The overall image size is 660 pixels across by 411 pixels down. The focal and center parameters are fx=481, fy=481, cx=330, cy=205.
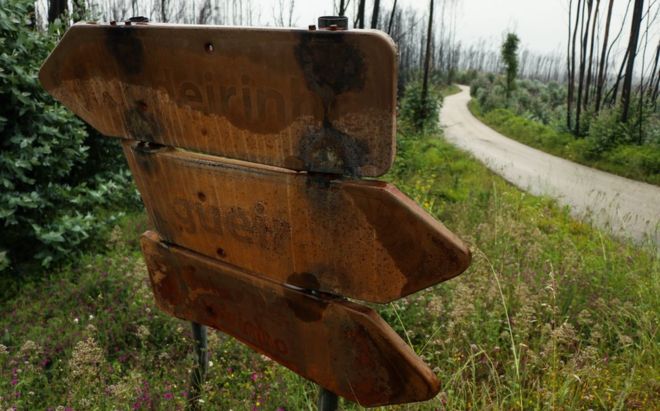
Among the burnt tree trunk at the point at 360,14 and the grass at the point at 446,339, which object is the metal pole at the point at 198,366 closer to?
the grass at the point at 446,339

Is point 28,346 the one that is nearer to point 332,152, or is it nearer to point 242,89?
point 242,89

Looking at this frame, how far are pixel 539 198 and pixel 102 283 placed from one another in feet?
21.6

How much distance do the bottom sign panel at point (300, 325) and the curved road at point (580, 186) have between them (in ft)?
13.5

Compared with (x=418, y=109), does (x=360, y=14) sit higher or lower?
higher

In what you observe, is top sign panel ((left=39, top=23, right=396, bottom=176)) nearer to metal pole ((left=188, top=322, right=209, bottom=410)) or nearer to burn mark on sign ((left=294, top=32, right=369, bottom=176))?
burn mark on sign ((left=294, top=32, right=369, bottom=176))

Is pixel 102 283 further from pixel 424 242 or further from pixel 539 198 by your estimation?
pixel 539 198

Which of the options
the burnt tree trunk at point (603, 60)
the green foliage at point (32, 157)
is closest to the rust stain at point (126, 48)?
the green foliage at point (32, 157)

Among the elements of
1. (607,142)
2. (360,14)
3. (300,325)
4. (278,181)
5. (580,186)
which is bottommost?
(580,186)

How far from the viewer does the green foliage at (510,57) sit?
28844mm

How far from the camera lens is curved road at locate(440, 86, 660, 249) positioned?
22.4 ft

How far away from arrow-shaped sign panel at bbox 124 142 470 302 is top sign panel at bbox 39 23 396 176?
0.06m

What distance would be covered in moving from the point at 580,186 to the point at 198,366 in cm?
950

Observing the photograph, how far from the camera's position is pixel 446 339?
2863 millimetres

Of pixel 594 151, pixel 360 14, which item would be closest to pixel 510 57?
pixel 594 151
